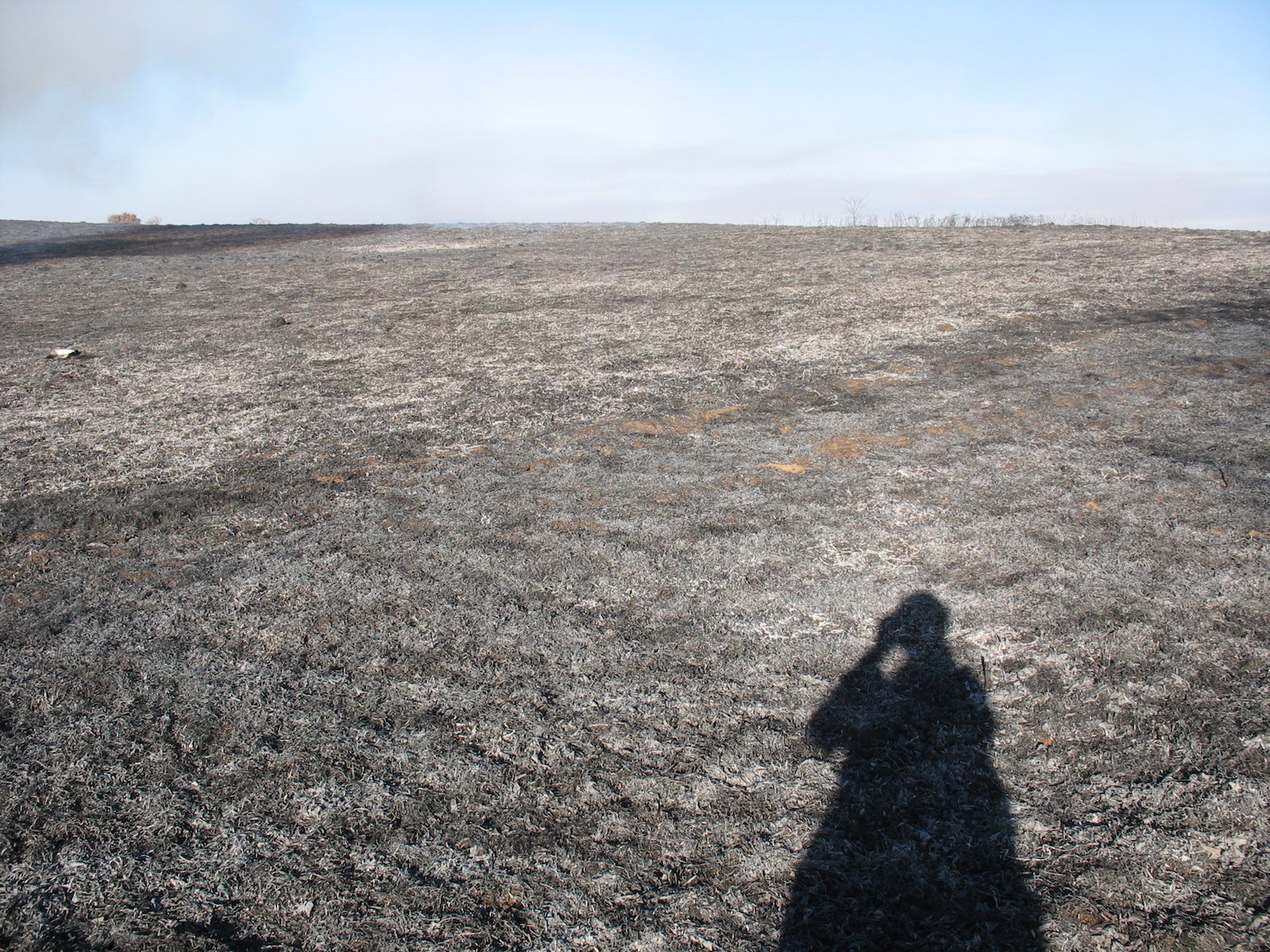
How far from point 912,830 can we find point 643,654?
68cm

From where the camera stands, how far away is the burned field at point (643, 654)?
1283 mm

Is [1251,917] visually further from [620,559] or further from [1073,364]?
[1073,364]

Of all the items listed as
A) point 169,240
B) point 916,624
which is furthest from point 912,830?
point 169,240

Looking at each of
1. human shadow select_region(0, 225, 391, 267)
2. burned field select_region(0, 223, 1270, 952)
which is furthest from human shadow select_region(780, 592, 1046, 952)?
human shadow select_region(0, 225, 391, 267)

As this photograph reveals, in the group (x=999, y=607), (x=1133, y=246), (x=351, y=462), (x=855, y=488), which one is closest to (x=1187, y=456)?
(x=855, y=488)

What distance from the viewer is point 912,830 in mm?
1400

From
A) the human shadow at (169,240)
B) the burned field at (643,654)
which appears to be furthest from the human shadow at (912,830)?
the human shadow at (169,240)

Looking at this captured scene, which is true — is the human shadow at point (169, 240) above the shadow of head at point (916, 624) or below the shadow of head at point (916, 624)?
above

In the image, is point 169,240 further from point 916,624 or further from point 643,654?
point 916,624

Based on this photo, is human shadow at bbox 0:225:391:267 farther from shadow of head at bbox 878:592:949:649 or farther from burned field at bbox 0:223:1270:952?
shadow of head at bbox 878:592:949:649

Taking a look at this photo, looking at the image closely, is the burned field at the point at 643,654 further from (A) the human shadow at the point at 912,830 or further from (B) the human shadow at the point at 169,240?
(B) the human shadow at the point at 169,240

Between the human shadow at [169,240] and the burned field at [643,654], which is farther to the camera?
the human shadow at [169,240]

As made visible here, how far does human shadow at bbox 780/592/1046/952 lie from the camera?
1230 millimetres

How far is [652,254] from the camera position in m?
8.09
